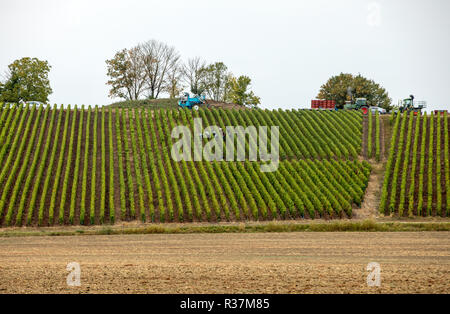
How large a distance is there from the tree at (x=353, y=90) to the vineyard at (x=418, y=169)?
4003 cm

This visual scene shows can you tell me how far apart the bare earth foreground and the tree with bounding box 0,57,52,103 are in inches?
1760

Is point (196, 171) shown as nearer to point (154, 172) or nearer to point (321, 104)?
point (154, 172)

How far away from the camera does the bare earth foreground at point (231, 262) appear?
43.3 feet

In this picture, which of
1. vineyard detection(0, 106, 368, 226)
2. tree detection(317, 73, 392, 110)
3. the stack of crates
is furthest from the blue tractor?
tree detection(317, 73, 392, 110)

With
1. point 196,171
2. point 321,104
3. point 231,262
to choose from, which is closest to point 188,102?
point 321,104

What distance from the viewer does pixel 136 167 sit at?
34.7m

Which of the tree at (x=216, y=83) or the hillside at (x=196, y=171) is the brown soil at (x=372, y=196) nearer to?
the hillside at (x=196, y=171)

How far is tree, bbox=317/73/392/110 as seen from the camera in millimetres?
82312

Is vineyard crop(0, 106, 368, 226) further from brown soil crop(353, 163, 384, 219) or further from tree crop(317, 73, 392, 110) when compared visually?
tree crop(317, 73, 392, 110)

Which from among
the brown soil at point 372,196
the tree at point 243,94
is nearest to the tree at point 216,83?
the tree at point 243,94
